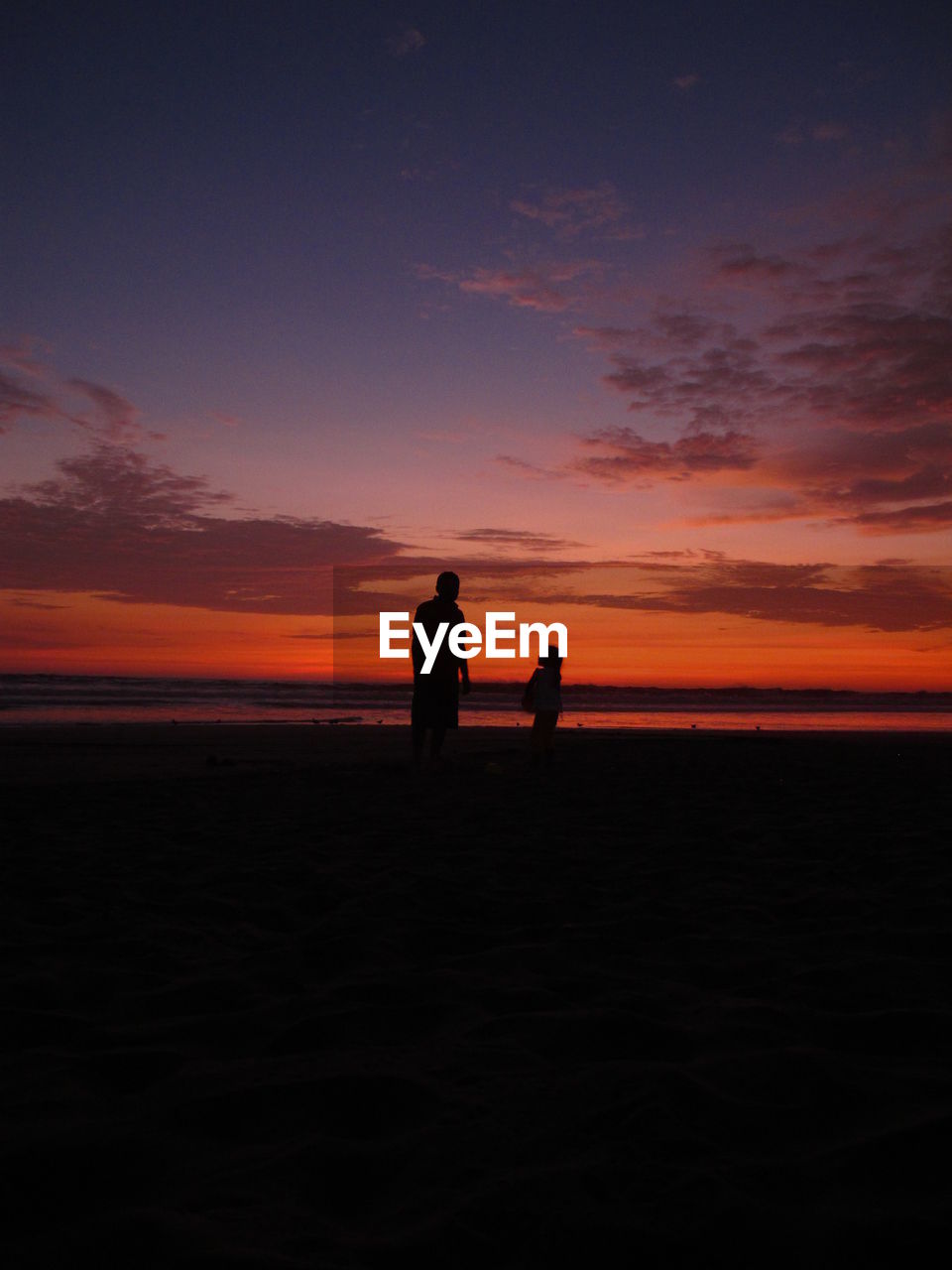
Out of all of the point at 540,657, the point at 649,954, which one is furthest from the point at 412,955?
the point at 540,657

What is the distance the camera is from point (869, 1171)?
182 centimetres

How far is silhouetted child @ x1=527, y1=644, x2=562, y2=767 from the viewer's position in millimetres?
11219

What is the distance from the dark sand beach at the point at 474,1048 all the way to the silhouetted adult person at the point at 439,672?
13.0ft

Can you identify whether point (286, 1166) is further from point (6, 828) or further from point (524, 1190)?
point (6, 828)

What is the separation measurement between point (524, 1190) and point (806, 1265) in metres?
0.50

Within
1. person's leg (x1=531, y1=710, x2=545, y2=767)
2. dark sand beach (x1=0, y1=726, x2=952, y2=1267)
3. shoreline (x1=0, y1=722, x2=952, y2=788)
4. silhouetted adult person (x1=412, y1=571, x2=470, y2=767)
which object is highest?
silhouetted adult person (x1=412, y1=571, x2=470, y2=767)

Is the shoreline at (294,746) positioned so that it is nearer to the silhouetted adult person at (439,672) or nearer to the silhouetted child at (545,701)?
the silhouetted child at (545,701)

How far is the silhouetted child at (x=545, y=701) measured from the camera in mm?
11219

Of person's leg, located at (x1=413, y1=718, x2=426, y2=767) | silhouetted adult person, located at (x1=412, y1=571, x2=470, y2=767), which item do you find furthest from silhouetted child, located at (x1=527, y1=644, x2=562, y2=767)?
person's leg, located at (x1=413, y1=718, x2=426, y2=767)

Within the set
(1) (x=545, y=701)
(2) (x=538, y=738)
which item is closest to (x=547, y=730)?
(2) (x=538, y=738)

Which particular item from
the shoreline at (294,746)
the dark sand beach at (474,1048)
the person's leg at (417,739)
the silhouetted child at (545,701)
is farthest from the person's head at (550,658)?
the dark sand beach at (474,1048)

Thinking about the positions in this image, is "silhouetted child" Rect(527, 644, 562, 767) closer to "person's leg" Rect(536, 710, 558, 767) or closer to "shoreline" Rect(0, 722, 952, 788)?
"person's leg" Rect(536, 710, 558, 767)

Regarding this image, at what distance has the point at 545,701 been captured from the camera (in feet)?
37.6

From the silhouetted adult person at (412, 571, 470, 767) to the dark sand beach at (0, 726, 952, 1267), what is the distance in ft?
13.0
